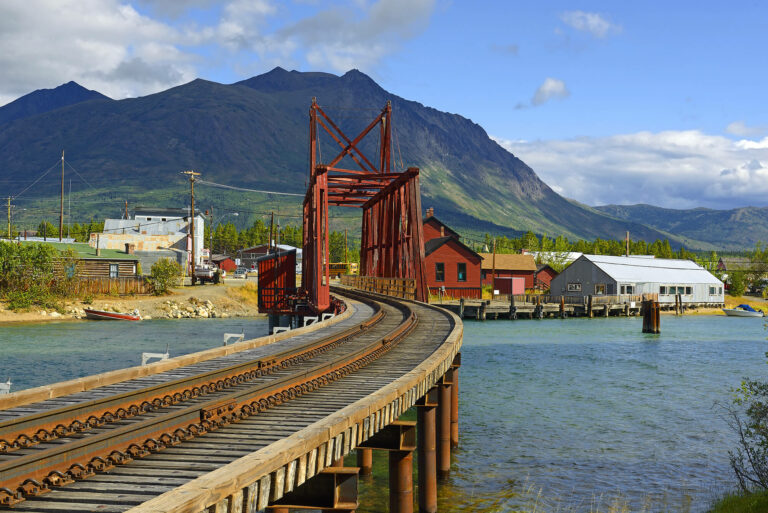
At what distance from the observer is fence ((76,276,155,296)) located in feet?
219

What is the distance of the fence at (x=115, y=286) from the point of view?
6681cm

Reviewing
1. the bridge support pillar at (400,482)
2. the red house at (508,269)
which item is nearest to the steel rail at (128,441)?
the bridge support pillar at (400,482)

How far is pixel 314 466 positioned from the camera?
8336mm

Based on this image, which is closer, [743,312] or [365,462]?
[365,462]

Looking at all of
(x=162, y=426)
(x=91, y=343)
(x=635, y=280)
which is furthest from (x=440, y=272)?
(x=162, y=426)

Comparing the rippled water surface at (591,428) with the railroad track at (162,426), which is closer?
the railroad track at (162,426)

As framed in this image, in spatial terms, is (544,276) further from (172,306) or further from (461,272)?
(172,306)

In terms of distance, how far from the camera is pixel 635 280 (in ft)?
282

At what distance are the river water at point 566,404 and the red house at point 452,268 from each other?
22.5 metres

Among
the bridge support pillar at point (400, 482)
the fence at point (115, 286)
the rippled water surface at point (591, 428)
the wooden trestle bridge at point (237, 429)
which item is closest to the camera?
the wooden trestle bridge at point (237, 429)

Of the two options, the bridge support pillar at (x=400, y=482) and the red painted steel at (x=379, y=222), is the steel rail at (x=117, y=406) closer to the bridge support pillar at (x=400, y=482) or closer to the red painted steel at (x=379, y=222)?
the bridge support pillar at (x=400, y=482)

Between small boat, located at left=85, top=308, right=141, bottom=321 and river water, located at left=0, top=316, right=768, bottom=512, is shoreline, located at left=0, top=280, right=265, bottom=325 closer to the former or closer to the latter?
small boat, located at left=85, top=308, right=141, bottom=321

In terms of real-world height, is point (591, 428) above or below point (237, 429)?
below

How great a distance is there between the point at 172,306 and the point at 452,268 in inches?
1267
